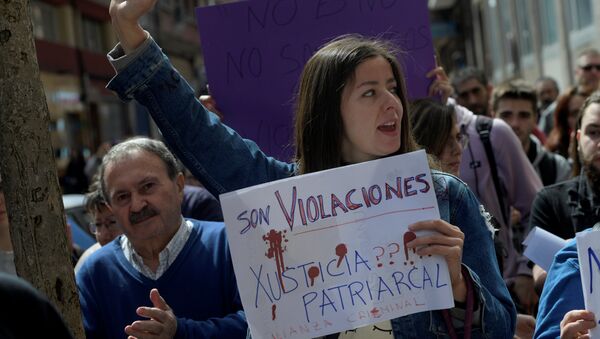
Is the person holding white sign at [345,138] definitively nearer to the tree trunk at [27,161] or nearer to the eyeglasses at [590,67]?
the tree trunk at [27,161]

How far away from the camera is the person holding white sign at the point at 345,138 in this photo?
2936 mm

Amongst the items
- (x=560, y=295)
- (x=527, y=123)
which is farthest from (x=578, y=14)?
(x=560, y=295)

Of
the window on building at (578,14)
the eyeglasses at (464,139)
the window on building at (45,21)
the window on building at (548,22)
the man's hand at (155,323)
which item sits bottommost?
the man's hand at (155,323)

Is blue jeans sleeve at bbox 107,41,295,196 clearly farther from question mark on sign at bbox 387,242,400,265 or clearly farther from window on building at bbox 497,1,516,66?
window on building at bbox 497,1,516,66

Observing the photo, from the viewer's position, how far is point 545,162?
7.09 meters

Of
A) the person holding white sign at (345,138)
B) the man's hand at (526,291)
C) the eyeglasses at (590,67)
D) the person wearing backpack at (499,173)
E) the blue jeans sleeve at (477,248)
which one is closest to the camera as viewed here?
the person holding white sign at (345,138)

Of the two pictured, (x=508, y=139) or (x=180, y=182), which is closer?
(x=180, y=182)

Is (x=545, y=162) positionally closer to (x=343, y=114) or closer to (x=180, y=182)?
(x=180, y=182)

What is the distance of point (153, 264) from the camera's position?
4.04 meters

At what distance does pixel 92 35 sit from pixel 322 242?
130ft

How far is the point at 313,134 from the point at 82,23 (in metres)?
38.2

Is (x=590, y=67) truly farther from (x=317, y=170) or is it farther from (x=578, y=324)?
(x=317, y=170)

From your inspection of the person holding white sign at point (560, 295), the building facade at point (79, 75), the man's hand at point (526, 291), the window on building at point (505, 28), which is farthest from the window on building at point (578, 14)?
the person holding white sign at point (560, 295)

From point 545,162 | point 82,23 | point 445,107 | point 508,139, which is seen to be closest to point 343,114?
point 445,107
